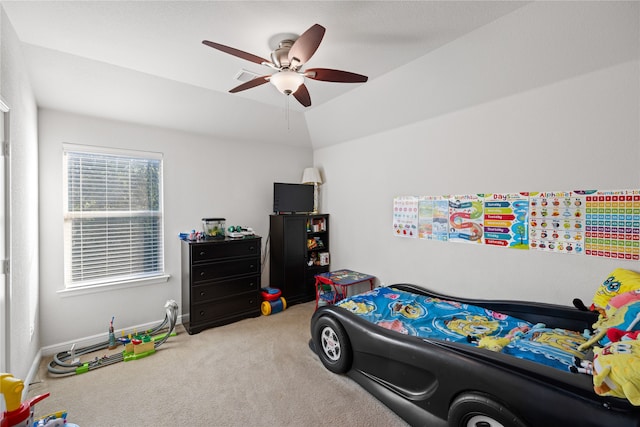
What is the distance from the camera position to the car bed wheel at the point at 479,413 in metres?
1.34

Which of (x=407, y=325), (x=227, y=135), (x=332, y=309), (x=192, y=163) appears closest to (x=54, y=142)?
(x=192, y=163)

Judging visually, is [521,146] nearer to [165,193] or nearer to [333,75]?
[333,75]

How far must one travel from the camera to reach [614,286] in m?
1.82

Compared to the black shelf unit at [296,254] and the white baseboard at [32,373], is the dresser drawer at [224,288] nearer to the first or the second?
the black shelf unit at [296,254]

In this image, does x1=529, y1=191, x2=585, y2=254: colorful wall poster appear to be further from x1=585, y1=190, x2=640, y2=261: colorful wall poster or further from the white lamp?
the white lamp

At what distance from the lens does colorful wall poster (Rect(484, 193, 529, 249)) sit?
2.39 m

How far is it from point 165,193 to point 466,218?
3.40 metres

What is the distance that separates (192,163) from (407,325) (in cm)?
308

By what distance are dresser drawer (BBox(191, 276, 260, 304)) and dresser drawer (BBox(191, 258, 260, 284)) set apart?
3.0 inches

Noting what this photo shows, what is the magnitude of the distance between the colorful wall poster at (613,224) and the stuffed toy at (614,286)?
16 centimetres

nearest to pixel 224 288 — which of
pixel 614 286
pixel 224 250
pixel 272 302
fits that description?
pixel 224 250

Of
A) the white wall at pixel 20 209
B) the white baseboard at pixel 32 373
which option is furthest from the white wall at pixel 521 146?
the white baseboard at pixel 32 373

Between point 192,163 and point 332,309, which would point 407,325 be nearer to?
point 332,309

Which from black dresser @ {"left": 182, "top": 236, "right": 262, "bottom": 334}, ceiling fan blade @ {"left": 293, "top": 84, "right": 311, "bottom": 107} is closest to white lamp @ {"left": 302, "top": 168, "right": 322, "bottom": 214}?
black dresser @ {"left": 182, "top": 236, "right": 262, "bottom": 334}
